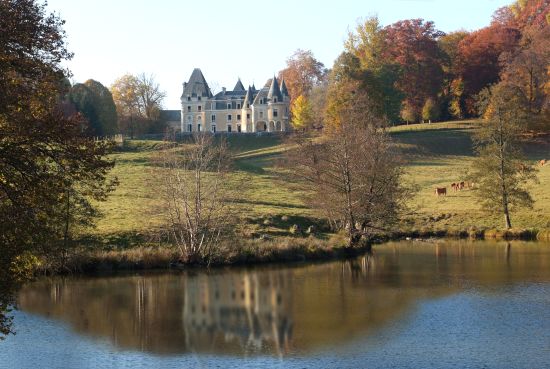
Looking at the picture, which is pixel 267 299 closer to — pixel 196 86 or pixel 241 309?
pixel 241 309

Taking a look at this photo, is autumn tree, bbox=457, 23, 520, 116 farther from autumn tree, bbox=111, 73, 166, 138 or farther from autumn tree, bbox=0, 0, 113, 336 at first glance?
autumn tree, bbox=0, 0, 113, 336

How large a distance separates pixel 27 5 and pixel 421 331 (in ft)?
47.2

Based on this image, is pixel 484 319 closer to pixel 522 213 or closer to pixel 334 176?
pixel 334 176

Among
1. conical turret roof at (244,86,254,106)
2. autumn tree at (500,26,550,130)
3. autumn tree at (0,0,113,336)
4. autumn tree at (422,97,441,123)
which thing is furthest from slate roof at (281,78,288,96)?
autumn tree at (0,0,113,336)

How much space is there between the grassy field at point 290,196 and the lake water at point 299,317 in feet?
22.8

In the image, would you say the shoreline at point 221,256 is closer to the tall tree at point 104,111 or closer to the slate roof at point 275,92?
the tall tree at point 104,111

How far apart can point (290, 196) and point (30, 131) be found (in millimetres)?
39152

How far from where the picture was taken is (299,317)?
23.6 metres

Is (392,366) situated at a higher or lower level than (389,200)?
lower

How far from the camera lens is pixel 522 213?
46.2 m

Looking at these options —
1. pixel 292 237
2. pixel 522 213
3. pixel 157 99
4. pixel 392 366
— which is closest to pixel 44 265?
pixel 292 237

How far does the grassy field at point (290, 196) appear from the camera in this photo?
38.9 m

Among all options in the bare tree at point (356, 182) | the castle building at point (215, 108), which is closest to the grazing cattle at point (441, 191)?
the bare tree at point (356, 182)

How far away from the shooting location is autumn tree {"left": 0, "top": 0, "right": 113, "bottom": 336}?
1389 cm
